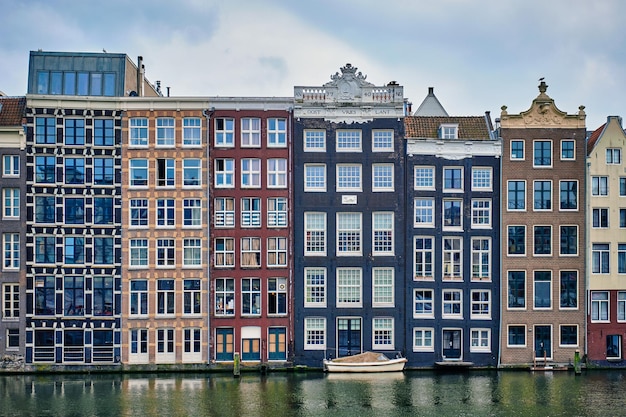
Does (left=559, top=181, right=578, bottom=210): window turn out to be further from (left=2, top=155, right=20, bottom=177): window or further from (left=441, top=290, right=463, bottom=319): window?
(left=2, top=155, right=20, bottom=177): window

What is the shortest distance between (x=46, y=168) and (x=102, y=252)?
22.3 ft

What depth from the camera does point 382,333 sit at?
172ft

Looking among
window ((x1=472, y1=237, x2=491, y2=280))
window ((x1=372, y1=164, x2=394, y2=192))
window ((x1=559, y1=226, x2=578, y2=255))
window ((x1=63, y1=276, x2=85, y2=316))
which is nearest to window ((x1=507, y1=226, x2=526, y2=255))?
window ((x1=472, y1=237, x2=491, y2=280))

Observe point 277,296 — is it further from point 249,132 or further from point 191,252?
point 249,132

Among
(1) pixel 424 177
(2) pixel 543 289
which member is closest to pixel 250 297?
(1) pixel 424 177

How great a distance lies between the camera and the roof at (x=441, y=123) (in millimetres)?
53656

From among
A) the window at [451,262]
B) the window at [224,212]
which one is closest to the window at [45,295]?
the window at [224,212]

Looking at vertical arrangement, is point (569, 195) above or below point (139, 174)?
below

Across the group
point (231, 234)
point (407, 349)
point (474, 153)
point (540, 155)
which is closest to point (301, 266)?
point (231, 234)

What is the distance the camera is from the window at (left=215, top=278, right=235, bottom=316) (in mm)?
52219

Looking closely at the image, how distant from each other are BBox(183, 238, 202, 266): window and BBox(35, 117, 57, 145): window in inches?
448

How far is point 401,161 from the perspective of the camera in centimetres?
5291

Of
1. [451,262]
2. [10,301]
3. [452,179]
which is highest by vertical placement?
[452,179]

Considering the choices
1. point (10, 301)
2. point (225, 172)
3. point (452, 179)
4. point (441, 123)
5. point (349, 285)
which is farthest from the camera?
point (441, 123)
